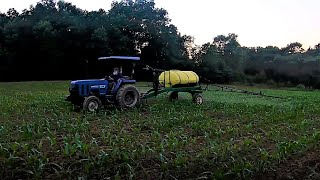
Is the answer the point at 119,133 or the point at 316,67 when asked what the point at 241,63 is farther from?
the point at 119,133

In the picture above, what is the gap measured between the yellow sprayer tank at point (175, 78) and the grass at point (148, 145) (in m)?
3.61

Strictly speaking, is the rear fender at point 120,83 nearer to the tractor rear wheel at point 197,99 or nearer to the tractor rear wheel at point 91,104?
the tractor rear wheel at point 91,104

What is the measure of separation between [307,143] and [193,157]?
2.35m

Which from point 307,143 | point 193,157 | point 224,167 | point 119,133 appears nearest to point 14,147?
point 119,133

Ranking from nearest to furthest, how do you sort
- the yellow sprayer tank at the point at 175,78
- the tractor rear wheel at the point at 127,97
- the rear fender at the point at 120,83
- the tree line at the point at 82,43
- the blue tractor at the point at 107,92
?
the blue tractor at the point at 107,92 → the tractor rear wheel at the point at 127,97 → the rear fender at the point at 120,83 → the yellow sprayer tank at the point at 175,78 → the tree line at the point at 82,43

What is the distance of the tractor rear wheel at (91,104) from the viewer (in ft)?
36.4

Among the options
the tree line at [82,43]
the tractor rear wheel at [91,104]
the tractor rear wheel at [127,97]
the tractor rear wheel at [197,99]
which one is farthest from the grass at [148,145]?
the tree line at [82,43]

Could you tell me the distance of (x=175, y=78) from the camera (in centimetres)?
1413

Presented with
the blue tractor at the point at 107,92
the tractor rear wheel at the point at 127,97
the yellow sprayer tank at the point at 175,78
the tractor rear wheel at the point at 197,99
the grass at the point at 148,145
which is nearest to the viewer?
the grass at the point at 148,145

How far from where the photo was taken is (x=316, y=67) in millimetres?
7699

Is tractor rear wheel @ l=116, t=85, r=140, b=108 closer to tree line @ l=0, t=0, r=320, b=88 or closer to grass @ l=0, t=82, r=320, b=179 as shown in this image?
grass @ l=0, t=82, r=320, b=179

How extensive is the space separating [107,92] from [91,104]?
0.91 m

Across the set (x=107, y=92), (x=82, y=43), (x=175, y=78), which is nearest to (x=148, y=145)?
(x=107, y=92)

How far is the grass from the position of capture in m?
5.07
